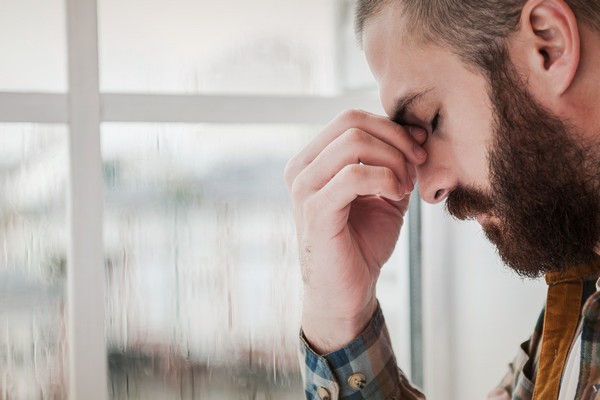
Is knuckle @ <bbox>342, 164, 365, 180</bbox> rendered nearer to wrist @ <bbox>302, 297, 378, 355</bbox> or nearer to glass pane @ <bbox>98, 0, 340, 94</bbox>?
wrist @ <bbox>302, 297, 378, 355</bbox>

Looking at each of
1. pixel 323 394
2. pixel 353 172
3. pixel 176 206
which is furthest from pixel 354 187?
pixel 176 206

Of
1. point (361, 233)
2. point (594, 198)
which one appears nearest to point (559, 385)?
point (594, 198)

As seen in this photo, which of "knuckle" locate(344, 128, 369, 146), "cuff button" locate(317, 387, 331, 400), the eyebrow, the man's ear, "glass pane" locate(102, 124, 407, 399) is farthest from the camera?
"glass pane" locate(102, 124, 407, 399)

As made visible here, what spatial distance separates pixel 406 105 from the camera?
3.36 ft

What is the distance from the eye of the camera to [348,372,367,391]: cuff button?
4.00 ft

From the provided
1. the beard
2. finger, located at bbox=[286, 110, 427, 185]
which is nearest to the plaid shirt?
the beard

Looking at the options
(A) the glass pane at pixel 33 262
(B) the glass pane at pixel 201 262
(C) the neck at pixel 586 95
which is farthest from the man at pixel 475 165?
(A) the glass pane at pixel 33 262

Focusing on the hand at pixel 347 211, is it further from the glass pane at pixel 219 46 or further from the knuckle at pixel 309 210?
the glass pane at pixel 219 46

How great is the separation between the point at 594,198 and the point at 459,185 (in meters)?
0.18

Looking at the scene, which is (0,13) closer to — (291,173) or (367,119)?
(291,173)

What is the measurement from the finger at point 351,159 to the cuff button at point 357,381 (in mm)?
327

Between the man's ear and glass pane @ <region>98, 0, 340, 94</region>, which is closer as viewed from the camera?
the man's ear

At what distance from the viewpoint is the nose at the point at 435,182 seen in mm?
1045

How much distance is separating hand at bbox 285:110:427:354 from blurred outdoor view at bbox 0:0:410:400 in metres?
0.49
